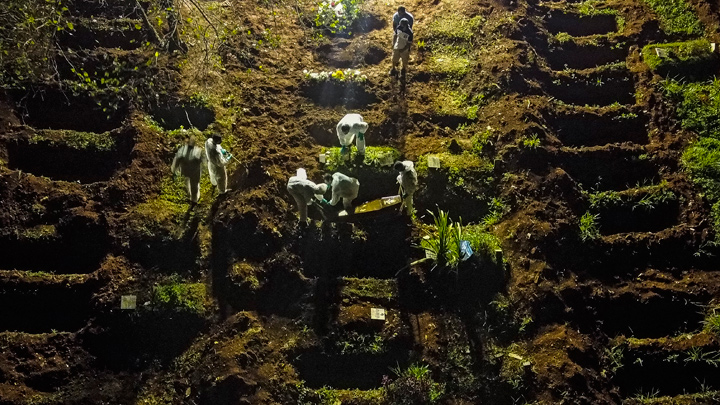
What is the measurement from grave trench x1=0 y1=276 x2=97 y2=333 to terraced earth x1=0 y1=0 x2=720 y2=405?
2cm

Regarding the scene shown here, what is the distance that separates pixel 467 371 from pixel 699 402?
7.60ft

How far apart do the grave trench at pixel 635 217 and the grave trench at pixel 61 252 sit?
19.8 feet

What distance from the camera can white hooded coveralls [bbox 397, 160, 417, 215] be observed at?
591 cm

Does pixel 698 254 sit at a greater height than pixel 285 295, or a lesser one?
greater

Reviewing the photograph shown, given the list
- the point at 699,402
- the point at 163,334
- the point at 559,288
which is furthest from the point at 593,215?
the point at 163,334

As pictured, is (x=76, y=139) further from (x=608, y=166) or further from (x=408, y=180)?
(x=608, y=166)

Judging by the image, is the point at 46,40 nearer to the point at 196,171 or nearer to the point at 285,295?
the point at 196,171

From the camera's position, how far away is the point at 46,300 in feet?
19.1

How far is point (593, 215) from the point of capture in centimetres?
646

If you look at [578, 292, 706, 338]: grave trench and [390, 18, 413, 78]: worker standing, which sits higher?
[390, 18, 413, 78]: worker standing

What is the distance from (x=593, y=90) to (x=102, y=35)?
732cm

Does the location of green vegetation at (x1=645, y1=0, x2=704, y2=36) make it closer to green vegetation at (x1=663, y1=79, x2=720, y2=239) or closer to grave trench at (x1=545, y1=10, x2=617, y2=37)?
grave trench at (x1=545, y1=10, x2=617, y2=37)

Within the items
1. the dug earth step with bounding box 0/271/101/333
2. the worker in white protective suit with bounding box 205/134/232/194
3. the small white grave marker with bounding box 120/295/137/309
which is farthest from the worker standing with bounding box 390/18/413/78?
the dug earth step with bounding box 0/271/101/333

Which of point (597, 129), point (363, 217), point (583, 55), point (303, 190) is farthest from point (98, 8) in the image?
point (597, 129)
